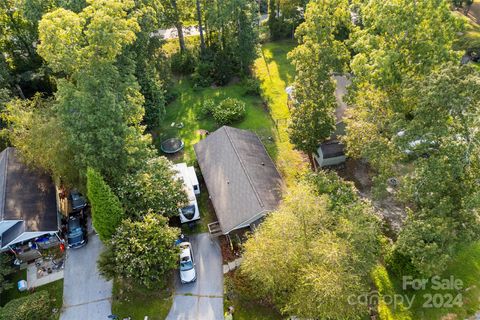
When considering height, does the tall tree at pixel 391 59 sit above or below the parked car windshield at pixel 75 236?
above

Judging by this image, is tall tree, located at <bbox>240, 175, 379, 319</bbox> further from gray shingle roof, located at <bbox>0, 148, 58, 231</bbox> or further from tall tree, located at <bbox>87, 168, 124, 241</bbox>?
gray shingle roof, located at <bbox>0, 148, 58, 231</bbox>

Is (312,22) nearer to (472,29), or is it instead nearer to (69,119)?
(69,119)

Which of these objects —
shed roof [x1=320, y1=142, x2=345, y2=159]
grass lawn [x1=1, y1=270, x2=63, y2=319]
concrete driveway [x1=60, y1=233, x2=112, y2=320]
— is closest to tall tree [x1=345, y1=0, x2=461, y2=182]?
shed roof [x1=320, y1=142, x2=345, y2=159]

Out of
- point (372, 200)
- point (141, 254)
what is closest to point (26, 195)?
point (141, 254)

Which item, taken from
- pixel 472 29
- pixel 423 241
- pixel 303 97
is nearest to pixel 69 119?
pixel 303 97

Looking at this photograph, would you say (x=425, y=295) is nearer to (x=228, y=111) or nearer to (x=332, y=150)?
(x=332, y=150)

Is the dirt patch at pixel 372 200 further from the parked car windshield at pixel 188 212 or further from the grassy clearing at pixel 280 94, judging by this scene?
the parked car windshield at pixel 188 212

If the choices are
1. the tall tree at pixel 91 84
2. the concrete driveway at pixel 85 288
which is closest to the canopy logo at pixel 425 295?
the concrete driveway at pixel 85 288
